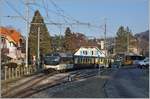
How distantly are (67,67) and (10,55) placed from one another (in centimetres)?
2902

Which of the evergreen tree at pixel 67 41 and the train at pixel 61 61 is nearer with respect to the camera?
the train at pixel 61 61

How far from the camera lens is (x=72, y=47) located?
129500 mm

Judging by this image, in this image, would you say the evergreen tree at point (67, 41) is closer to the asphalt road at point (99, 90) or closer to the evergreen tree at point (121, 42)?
the evergreen tree at point (121, 42)

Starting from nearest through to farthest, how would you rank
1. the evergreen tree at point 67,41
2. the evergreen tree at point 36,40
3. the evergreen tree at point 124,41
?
the evergreen tree at point 36,40
the evergreen tree at point 67,41
the evergreen tree at point 124,41

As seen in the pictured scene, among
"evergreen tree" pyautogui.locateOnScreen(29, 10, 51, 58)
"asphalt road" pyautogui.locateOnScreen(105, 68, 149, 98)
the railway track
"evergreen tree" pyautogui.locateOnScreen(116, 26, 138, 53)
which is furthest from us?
"evergreen tree" pyautogui.locateOnScreen(116, 26, 138, 53)

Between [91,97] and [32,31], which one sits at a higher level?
[32,31]

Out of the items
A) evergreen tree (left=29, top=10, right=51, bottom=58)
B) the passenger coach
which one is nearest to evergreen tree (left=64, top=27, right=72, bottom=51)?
evergreen tree (left=29, top=10, right=51, bottom=58)

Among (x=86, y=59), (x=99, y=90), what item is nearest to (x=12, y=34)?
(x=86, y=59)

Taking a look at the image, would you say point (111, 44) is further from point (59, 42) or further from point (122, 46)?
point (59, 42)

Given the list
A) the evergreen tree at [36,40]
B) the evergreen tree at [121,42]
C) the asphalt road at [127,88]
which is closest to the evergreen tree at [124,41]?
the evergreen tree at [121,42]

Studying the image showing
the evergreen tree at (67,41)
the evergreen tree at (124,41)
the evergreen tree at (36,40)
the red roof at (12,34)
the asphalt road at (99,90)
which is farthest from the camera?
the evergreen tree at (124,41)

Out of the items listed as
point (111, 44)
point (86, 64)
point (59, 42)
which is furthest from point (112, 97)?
point (111, 44)

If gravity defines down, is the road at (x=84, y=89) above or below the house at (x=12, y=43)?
below

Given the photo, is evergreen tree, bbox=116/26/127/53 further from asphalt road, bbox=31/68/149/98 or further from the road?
asphalt road, bbox=31/68/149/98
